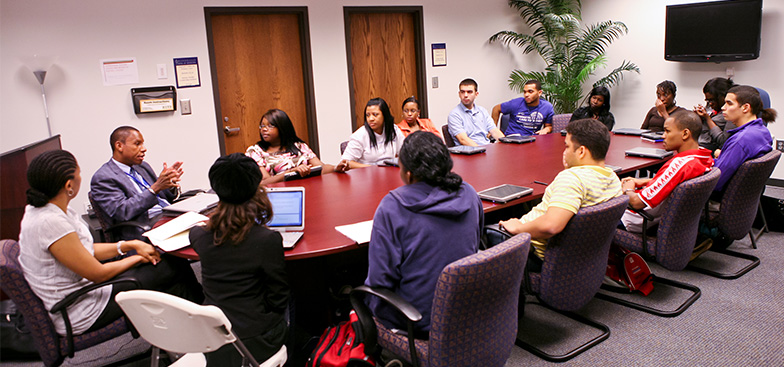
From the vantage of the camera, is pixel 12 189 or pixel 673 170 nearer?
pixel 673 170

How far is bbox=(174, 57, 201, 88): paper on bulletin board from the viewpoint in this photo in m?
4.97

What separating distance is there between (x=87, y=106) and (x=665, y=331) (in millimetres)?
4596

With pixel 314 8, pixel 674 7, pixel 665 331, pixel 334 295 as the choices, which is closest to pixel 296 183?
pixel 334 295

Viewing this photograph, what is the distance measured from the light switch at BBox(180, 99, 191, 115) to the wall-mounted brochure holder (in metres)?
0.07

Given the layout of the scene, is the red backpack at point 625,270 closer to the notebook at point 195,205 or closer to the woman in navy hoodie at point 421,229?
the woman in navy hoodie at point 421,229

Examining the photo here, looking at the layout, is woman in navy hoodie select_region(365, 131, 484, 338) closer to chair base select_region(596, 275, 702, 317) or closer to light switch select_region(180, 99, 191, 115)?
→ chair base select_region(596, 275, 702, 317)

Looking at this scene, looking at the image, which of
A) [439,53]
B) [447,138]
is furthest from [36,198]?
[439,53]

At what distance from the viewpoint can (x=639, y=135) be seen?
475cm

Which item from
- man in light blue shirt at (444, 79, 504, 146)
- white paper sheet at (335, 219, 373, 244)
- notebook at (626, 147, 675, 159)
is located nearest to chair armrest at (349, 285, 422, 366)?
white paper sheet at (335, 219, 373, 244)

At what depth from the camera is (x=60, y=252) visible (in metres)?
2.10

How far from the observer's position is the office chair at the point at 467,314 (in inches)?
66.2

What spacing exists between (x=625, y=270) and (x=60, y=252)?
9.14ft

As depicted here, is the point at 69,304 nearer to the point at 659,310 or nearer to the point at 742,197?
the point at 659,310

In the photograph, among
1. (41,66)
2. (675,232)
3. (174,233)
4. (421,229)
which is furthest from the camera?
(41,66)
